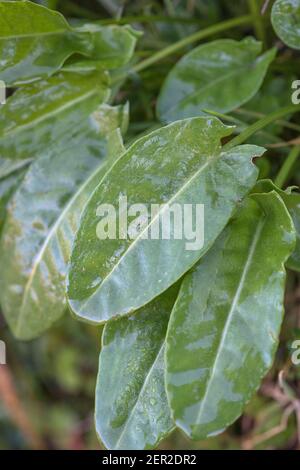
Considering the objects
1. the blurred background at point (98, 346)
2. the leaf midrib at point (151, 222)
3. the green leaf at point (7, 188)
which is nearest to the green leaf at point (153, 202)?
the leaf midrib at point (151, 222)

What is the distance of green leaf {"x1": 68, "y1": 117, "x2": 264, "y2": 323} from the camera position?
57 cm

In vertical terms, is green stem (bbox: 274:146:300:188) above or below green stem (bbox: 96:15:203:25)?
below

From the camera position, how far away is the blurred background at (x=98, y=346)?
877 millimetres

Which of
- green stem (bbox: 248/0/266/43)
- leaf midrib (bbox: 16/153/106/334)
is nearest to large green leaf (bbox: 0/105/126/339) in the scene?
leaf midrib (bbox: 16/153/106/334)

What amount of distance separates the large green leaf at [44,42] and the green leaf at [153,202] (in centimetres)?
20

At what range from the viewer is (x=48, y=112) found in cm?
79

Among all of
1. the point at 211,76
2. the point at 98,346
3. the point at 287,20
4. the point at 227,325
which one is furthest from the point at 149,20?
the point at 98,346

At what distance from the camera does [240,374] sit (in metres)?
0.54

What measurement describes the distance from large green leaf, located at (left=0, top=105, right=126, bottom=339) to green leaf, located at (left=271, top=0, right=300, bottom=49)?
0.67 feet

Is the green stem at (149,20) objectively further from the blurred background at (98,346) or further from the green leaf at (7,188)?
the green leaf at (7,188)

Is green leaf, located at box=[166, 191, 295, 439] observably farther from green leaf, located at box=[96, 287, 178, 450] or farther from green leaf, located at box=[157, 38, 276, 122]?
green leaf, located at box=[157, 38, 276, 122]

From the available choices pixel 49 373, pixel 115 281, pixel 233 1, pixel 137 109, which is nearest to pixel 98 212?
pixel 115 281

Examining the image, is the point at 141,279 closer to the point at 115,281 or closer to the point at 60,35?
the point at 115,281

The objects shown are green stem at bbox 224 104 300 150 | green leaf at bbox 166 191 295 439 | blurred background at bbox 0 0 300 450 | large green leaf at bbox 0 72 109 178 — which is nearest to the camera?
green leaf at bbox 166 191 295 439
